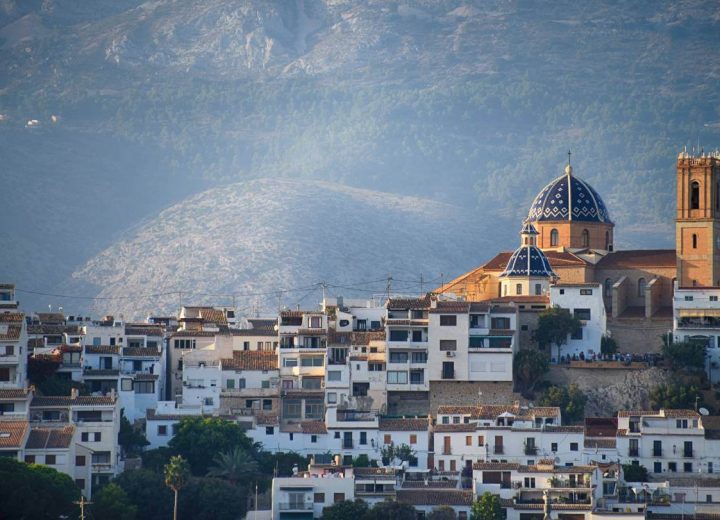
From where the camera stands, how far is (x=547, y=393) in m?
98.3

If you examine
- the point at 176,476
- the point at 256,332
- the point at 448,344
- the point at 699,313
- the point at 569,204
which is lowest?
the point at 176,476

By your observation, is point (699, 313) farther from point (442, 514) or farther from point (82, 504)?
point (82, 504)

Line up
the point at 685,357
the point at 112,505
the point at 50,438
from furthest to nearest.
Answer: the point at 685,357
the point at 50,438
the point at 112,505

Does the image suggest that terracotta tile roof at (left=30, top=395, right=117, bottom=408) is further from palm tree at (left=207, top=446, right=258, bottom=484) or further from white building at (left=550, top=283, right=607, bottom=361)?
white building at (left=550, top=283, right=607, bottom=361)

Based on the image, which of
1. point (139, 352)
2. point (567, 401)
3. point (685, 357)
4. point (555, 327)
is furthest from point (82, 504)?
point (685, 357)

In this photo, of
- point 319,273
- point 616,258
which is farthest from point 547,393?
point 319,273

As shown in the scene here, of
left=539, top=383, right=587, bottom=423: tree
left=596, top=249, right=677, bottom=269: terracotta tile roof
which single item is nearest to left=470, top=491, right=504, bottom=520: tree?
left=539, top=383, right=587, bottom=423: tree

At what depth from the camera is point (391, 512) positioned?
8300 cm

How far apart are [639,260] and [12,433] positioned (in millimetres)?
39376

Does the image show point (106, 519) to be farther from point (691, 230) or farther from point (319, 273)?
point (319, 273)

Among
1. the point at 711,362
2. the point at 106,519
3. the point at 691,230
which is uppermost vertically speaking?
the point at 691,230

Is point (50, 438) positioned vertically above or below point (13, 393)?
below

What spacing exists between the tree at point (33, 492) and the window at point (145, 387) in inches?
591

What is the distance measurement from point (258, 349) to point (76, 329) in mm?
8067
